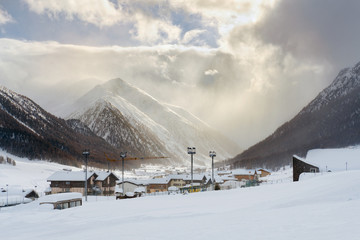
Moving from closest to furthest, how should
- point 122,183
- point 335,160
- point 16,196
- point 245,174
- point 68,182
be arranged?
point 335,160 → point 16,196 → point 68,182 → point 122,183 → point 245,174

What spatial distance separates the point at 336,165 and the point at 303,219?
62.7 m

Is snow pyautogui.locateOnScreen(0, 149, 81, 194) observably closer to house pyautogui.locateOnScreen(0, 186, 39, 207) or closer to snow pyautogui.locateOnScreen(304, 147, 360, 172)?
house pyautogui.locateOnScreen(0, 186, 39, 207)

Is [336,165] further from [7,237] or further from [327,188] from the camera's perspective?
[7,237]

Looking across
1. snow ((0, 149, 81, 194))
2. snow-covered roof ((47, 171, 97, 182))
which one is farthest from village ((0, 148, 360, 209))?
snow ((0, 149, 81, 194))

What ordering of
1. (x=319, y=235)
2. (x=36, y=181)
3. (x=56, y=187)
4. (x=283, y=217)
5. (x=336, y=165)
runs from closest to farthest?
(x=319, y=235) < (x=283, y=217) < (x=336, y=165) < (x=56, y=187) < (x=36, y=181)

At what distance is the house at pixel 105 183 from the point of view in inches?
4518

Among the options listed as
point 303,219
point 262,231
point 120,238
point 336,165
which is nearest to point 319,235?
point 262,231

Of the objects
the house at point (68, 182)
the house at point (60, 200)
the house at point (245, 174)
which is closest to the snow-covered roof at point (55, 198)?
the house at point (60, 200)

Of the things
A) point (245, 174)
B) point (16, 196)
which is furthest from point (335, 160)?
point (245, 174)

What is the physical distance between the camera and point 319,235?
15.1 meters

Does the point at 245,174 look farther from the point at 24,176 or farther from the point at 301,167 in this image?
the point at 301,167

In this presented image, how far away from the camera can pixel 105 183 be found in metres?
116

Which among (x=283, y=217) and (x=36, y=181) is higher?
(x=283, y=217)

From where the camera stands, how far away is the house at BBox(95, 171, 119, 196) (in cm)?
11475
